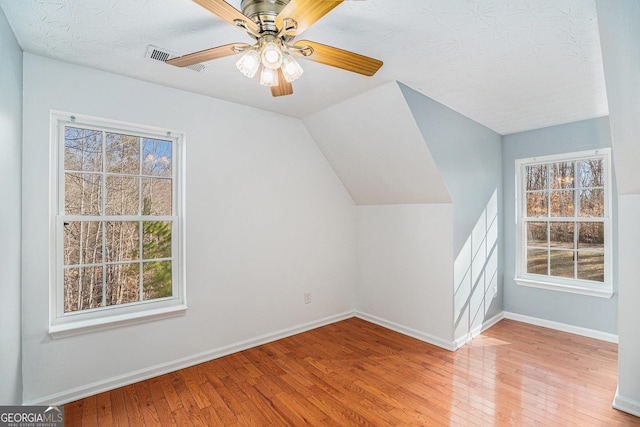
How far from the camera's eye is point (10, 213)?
6.02ft

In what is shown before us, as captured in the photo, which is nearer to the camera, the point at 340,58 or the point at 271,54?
the point at 271,54

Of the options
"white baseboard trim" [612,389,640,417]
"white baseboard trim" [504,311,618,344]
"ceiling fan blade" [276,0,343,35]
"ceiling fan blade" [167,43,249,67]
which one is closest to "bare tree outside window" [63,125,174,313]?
"ceiling fan blade" [167,43,249,67]

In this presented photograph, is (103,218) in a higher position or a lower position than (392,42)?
lower

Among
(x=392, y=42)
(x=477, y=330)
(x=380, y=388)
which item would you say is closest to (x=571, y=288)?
(x=477, y=330)

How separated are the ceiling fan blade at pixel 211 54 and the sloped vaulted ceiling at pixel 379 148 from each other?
1.42 meters

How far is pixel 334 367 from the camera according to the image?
275 centimetres

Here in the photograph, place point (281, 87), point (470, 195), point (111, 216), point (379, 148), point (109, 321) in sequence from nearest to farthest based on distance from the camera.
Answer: point (281, 87), point (109, 321), point (111, 216), point (379, 148), point (470, 195)

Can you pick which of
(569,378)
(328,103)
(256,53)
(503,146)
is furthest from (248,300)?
(503,146)

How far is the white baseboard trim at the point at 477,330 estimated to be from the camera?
10.4ft

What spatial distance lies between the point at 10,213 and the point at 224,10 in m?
1.74

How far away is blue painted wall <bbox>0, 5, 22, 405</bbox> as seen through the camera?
1.69 m

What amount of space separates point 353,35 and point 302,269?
245cm

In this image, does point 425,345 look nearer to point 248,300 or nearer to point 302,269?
point 302,269

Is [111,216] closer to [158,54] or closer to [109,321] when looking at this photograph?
[109,321]
